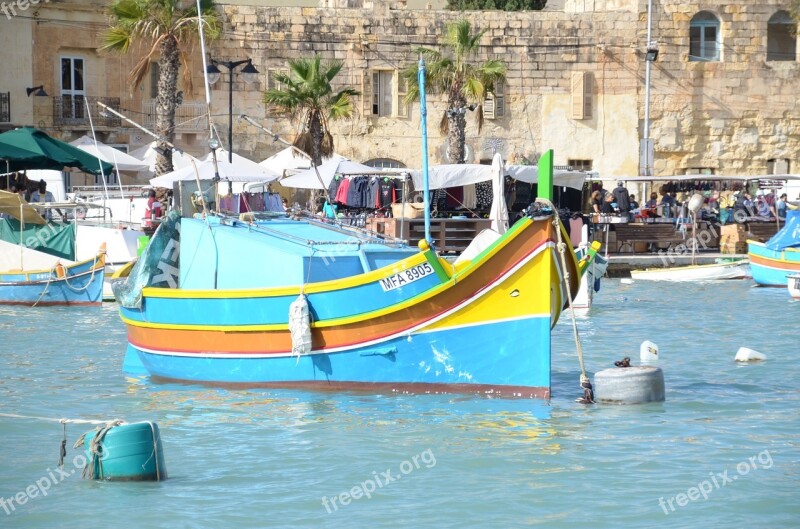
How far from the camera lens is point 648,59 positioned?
39375 millimetres

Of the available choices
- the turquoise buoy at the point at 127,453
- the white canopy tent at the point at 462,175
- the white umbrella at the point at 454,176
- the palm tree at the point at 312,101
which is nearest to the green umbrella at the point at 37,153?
the white umbrella at the point at 454,176

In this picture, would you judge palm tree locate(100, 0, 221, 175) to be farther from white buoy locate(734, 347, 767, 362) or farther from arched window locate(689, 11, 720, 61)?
Result: white buoy locate(734, 347, 767, 362)

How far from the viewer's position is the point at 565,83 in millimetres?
42344

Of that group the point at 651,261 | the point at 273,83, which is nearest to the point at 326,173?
the point at 651,261

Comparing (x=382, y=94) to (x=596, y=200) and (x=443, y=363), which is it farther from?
(x=443, y=363)

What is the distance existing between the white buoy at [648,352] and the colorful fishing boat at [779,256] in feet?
35.5

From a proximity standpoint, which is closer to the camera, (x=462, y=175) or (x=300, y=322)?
(x=300, y=322)

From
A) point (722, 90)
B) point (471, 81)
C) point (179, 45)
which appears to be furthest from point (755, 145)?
point (179, 45)

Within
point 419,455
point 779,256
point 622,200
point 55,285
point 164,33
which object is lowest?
point 419,455

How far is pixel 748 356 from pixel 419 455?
7.16 m

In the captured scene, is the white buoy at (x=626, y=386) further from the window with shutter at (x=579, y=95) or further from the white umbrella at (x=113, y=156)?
the window with shutter at (x=579, y=95)

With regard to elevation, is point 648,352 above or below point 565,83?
below

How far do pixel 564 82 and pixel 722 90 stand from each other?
5.08 metres

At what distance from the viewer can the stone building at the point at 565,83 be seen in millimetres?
40781
